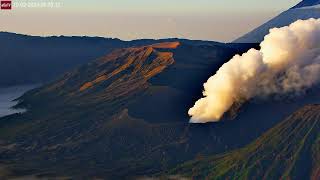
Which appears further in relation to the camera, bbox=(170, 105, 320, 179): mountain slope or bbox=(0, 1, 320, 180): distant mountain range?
bbox=(0, 1, 320, 180): distant mountain range

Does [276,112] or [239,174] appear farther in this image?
[276,112]

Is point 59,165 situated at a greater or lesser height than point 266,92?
lesser

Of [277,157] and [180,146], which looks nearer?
[277,157]

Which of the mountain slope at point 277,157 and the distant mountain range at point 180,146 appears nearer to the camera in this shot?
the mountain slope at point 277,157

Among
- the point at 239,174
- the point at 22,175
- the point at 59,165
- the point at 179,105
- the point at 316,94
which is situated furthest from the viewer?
the point at 179,105

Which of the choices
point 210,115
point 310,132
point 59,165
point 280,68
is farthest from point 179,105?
point 310,132

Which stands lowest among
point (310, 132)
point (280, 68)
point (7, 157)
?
point (7, 157)

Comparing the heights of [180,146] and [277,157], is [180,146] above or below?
below

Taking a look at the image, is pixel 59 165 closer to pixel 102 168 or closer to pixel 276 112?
pixel 102 168
